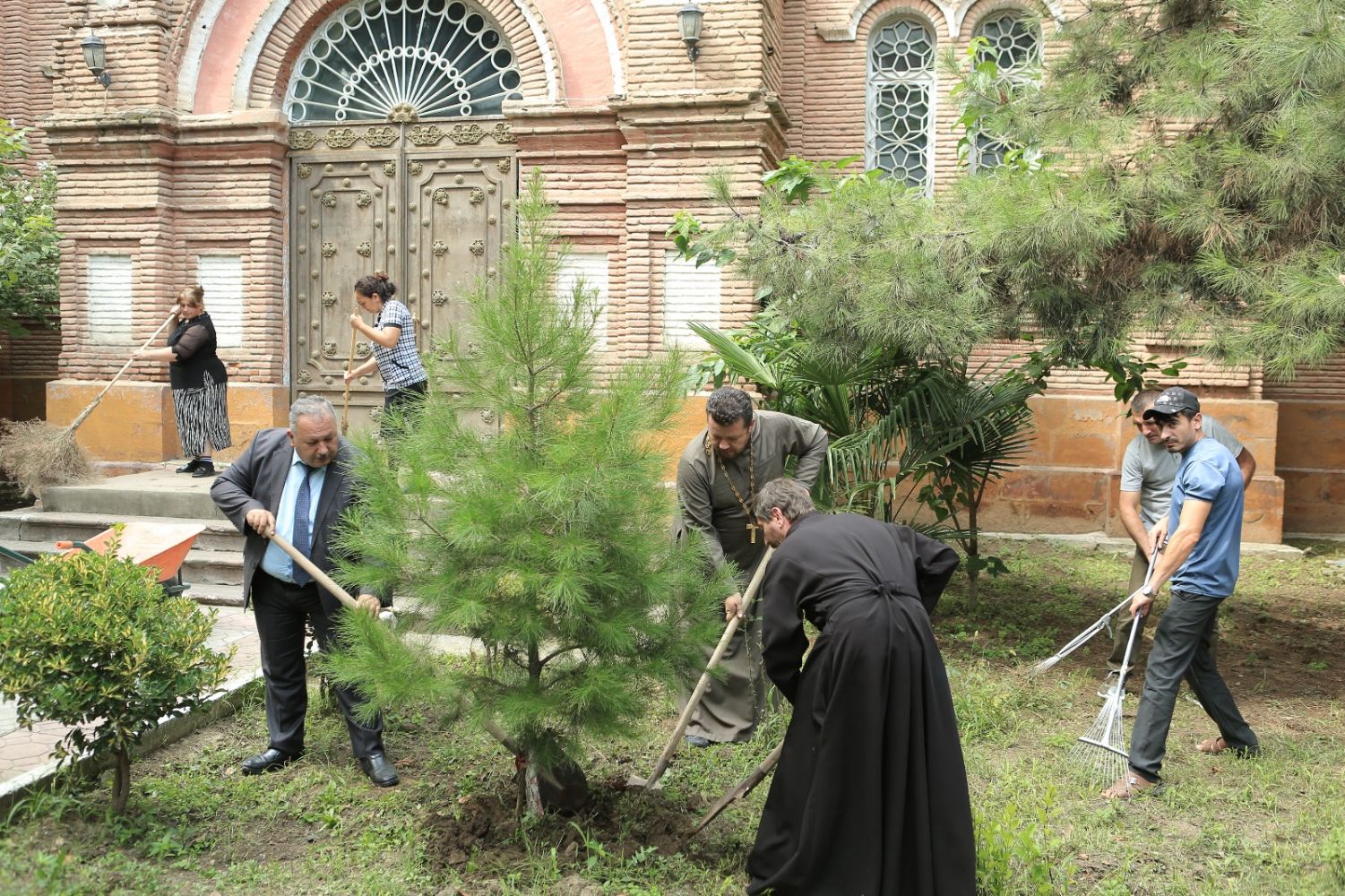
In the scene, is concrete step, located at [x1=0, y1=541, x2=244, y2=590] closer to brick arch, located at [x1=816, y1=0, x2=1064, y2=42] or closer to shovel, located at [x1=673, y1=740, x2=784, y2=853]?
shovel, located at [x1=673, y1=740, x2=784, y2=853]

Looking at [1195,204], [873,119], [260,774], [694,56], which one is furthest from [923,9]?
[260,774]

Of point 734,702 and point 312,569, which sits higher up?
point 312,569

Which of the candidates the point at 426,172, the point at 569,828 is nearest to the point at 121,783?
the point at 569,828

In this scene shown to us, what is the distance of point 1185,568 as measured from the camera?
200 inches

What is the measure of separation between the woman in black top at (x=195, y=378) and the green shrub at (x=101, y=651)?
5.73 metres

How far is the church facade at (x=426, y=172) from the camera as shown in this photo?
10.2 metres

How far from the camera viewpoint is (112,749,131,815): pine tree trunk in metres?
4.38

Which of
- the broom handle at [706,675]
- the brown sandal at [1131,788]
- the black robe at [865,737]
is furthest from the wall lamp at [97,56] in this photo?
the brown sandal at [1131,788]

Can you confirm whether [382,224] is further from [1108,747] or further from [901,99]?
[1108,747]

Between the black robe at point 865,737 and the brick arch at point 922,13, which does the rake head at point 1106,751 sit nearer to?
the black robe at point 865,737

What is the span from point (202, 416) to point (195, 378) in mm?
345

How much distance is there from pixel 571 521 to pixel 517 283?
3.02ft

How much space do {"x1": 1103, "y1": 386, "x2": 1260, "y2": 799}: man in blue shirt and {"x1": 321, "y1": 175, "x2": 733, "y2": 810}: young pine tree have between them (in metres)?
2.21

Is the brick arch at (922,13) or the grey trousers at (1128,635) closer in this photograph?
the grey trousers at (1128,635)
